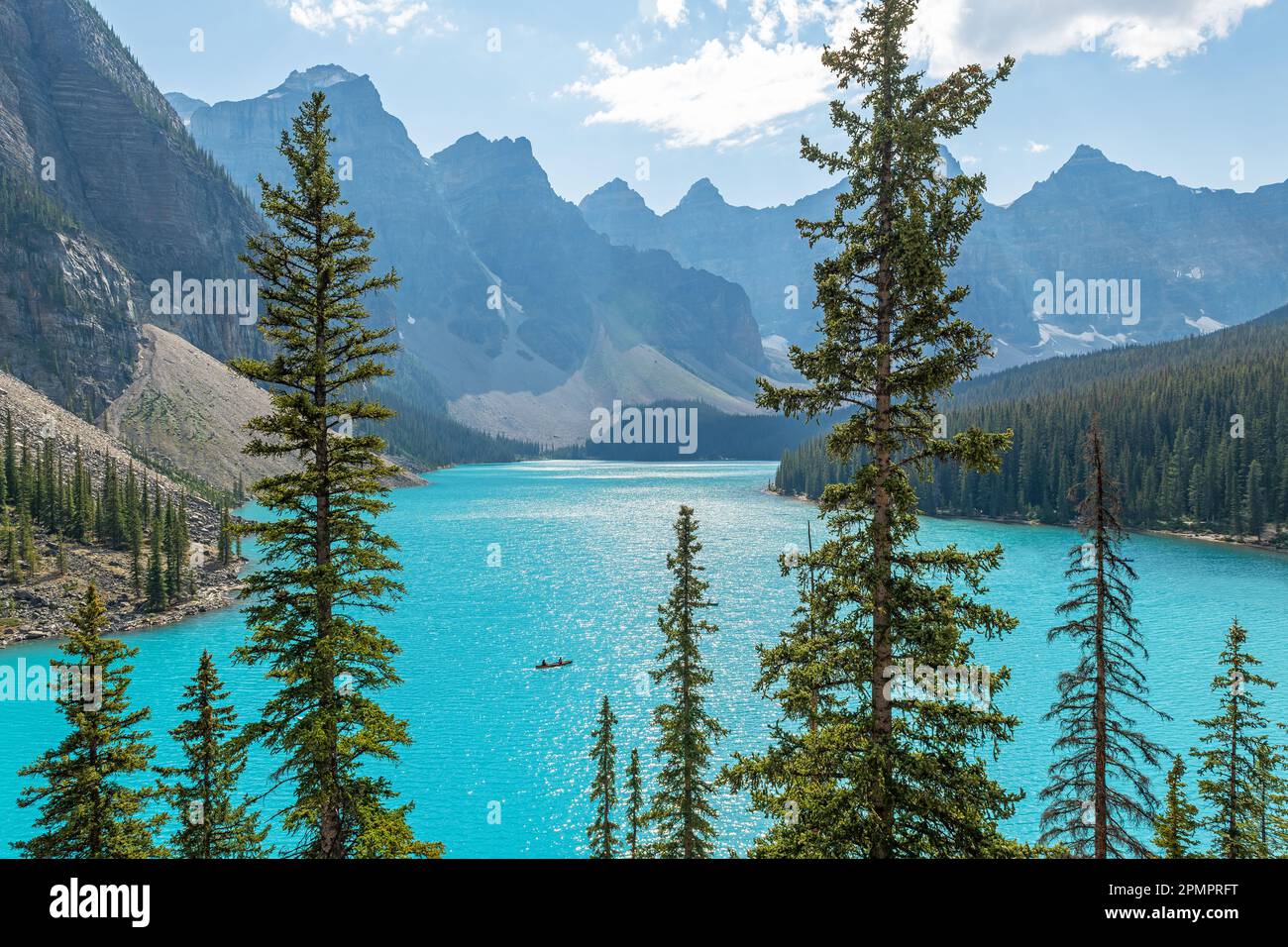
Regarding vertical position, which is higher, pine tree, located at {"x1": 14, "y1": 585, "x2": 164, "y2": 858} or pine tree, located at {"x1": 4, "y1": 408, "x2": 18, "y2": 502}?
pine tree, located at {"x1": 4, "y1": 408, "x2": 18, "y2": 502}

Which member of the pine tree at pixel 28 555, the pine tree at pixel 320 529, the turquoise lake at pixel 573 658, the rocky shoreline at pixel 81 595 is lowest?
the turquoise lake at pixel 573 658

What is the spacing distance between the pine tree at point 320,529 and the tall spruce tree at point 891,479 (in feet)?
33.3

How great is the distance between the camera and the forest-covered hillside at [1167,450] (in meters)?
120

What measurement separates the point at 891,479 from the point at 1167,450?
15724cm

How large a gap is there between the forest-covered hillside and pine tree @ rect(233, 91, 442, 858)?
102m

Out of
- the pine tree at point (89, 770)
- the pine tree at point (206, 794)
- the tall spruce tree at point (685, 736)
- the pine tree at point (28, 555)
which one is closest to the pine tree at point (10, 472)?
the pine tree at point (28, 555)

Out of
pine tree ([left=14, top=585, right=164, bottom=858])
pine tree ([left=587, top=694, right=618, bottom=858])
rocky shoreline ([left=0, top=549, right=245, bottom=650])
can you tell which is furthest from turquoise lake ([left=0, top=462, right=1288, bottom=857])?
pine tree ([left=14, top=585, right=164, bottom=858])

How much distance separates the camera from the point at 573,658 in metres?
60.5

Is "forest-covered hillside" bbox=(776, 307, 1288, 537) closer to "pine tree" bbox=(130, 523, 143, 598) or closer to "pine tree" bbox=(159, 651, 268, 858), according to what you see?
"pine tree" bbox=(159, 651, 268, 858)

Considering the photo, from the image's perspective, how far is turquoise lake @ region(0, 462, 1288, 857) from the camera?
126 ft

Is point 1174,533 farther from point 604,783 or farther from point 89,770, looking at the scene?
point 89,770

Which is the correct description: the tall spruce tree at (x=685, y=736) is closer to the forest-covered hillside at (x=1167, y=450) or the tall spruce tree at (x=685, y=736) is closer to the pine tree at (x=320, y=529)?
the pine tree at (x=320, y=529)
